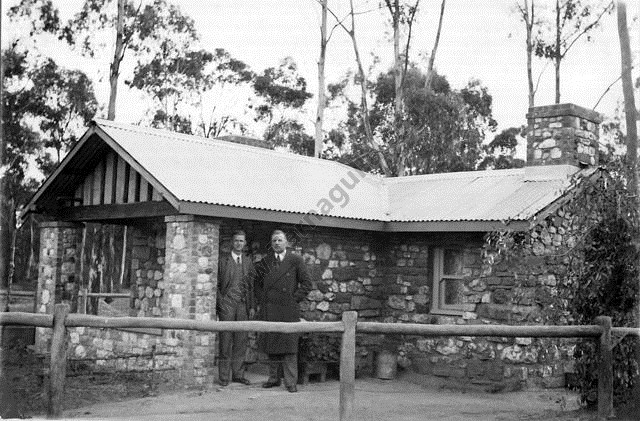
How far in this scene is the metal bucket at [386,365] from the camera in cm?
1328

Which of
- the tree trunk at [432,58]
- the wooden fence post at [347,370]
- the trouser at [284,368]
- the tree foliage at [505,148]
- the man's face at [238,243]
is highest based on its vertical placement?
the tree trunk at [432,58]

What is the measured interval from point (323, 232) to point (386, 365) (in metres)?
2.40

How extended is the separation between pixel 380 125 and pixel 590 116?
58.4ft

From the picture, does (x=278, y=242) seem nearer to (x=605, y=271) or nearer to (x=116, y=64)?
(x=605, y=271)

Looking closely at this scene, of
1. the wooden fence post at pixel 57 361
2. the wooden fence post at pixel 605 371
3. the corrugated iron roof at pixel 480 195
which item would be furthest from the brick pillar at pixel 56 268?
the wooden fence post at pixel 605 371

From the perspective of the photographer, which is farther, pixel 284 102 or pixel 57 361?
pixel 284 102

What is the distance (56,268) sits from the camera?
14070 mm

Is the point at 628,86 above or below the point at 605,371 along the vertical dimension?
above

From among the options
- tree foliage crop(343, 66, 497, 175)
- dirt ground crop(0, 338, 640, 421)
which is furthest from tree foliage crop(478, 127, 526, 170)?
dirt ground crop(0, 338, 640, 421)

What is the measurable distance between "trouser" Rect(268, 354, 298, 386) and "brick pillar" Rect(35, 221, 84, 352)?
441cm

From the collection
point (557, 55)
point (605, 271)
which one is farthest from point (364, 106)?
point (605, 271)

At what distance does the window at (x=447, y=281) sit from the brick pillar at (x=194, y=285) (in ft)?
13.2

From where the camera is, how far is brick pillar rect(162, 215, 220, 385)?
11.2 metres

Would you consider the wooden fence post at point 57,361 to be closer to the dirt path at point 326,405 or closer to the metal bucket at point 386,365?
the dirt path at point 326,405
